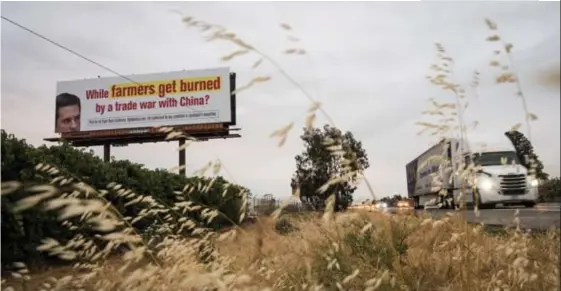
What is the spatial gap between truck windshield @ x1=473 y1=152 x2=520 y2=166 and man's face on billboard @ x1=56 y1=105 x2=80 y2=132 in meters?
36.1

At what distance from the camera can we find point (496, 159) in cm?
247

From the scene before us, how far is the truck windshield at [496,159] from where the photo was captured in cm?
221

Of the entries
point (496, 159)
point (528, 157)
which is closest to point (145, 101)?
point (496, 159)

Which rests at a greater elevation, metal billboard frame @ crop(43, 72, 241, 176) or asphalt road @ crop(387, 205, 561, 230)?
metal billboard frame @ crop(43, 72, 241, 176)

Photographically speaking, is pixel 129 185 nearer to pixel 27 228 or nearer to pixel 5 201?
pixel 27 228

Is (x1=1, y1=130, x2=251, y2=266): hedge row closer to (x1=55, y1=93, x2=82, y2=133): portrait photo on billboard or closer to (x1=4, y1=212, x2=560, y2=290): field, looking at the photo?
(x1=4, y1=212, x2=560, y2=290): field

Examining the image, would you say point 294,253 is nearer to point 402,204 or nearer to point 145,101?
point 402,204

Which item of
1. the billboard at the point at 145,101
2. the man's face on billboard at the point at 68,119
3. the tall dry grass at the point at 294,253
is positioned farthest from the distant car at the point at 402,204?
the man's face on billboard at the point at 68,119

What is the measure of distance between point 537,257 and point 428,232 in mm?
1270

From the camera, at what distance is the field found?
2283mm

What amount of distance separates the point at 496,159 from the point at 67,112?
122ft

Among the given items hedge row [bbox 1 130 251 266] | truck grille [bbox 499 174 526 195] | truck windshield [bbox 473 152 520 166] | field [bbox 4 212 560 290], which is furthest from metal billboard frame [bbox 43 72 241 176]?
truck windshield [bbox 473 152 520 166]

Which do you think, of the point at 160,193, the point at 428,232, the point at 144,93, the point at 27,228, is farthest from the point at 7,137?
the point at 144,93

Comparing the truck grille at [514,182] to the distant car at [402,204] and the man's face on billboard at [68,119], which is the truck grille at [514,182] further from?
the man's face on billboard at [68,119]
